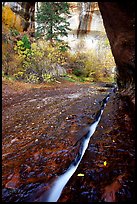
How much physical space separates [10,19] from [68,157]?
19252 millimetres

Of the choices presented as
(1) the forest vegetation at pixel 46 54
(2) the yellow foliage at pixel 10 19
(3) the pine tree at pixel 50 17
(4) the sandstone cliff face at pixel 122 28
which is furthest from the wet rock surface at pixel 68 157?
(2) the yellow foliage at pixel 10 19

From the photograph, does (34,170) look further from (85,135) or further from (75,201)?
(85,135)

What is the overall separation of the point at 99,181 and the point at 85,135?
5.35 feet

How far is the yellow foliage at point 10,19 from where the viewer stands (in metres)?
18.6

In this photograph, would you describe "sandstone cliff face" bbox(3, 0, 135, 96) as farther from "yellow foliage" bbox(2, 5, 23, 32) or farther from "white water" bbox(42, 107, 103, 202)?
"yellow foliage" bbox(2, 5, 23, 32)

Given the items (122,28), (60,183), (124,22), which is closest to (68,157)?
(60,183)

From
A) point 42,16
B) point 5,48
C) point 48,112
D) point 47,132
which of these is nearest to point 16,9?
point 42,16

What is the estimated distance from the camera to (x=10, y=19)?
62.6 ft

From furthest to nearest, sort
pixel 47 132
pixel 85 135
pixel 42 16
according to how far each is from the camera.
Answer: pixel 42 16 < pixel 47 132 < pixel 85 135

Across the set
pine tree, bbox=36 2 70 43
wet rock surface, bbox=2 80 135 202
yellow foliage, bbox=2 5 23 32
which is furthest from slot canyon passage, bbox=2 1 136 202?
yellow foliage, bbox=2 5 23 32

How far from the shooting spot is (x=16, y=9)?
A: 21500mm

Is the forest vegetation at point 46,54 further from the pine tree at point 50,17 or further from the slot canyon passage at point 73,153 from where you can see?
the slot canyon passage at point 73,153

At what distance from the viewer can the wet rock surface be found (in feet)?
7.63

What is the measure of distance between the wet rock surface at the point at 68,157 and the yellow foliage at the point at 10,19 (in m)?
16.3
